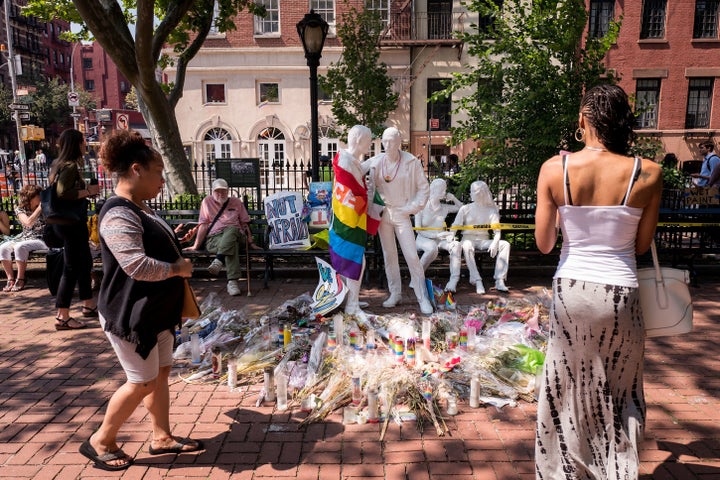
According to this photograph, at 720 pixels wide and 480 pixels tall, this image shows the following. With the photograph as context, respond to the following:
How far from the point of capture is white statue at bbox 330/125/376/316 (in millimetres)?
5766

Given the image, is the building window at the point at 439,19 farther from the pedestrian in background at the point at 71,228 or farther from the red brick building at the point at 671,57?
the pedestrian in background at the point at 71,228

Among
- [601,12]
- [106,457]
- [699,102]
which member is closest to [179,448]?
[106,457]

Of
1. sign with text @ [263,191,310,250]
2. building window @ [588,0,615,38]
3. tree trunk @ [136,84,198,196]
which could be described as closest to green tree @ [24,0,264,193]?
tree trunk @ [136,84,198,196]

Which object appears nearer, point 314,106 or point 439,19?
point 314,106

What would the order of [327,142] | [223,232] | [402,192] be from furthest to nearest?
1. [327,142]
2. [223,232]
3. [402,192]

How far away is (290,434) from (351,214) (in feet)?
8.98

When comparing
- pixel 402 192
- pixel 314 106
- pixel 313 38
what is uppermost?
pixel 313 38

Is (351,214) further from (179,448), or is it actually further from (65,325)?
(65,325)

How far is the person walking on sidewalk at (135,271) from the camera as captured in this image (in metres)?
2.78

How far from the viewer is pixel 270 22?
2492 cm

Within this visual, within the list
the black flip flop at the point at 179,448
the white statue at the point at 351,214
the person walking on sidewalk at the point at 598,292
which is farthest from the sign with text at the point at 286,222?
the person walking on sidewalk at the point at 598,292

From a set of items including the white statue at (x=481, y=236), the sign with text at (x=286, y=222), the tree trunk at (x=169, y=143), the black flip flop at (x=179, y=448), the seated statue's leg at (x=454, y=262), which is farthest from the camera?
the tree trunk at (x=169, y=143)

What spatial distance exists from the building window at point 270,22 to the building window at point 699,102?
A: 757 inches

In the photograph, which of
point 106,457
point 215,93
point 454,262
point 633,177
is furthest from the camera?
point 215,93
